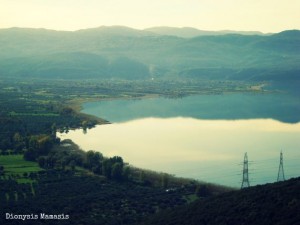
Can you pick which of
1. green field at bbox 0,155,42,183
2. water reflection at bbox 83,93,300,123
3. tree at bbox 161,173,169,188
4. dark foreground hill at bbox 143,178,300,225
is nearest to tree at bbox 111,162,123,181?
tree at bbox 161,173,169,188

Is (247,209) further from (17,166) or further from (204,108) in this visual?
(204,108)

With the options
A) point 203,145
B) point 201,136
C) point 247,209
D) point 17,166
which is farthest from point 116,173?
point 201,136

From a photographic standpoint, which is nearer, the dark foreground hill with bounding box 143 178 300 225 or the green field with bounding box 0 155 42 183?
the dark foreground hill with bounding box 143 178 300 225

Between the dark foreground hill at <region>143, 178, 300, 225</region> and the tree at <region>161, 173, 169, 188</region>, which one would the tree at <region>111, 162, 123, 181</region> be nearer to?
the tree at <region>161, 173, 169, 188</region>

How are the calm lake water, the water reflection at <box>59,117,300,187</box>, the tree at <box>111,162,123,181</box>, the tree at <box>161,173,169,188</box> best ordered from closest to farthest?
the tree at <box>161,173,169,188</box>, the tree at <box>111,162,123,181</box>, the water reflection at <box>59,117,300,187</box>, the calm lake water

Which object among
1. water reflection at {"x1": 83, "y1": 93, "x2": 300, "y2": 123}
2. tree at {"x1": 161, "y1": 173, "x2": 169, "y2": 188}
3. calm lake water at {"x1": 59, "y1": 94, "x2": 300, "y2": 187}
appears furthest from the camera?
water reflection at {"x1": 83, "y1": 93, "x2": 300, "y2": 123}

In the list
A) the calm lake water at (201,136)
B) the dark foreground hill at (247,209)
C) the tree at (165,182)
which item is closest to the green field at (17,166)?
the calm lake water at (201,136)

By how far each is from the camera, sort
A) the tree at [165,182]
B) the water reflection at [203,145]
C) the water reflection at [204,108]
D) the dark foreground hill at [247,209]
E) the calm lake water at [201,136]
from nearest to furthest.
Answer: the dark foreground hill at [247,209] < the tree at [165,182] < the water reflection at [203,145] < the calm lake water at [201,136] < the water reflection at [204,108]

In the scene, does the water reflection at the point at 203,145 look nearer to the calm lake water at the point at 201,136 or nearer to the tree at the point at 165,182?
the calm lake water at the point at 201,136
